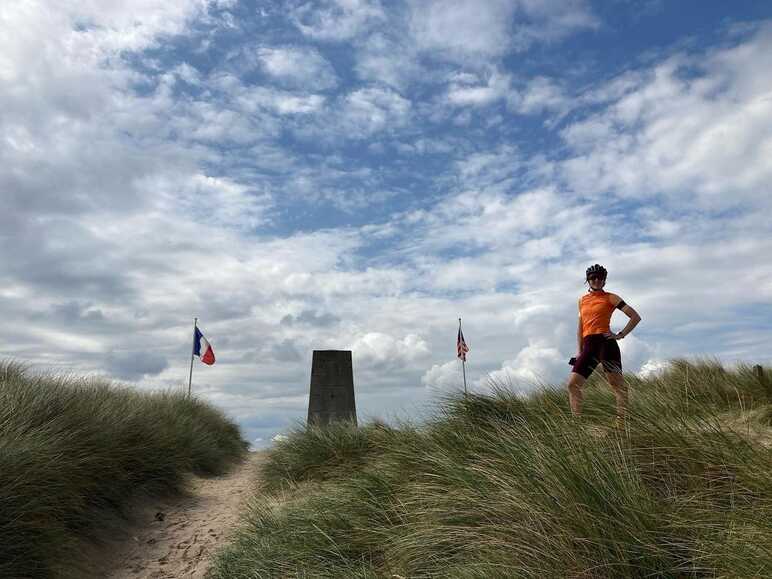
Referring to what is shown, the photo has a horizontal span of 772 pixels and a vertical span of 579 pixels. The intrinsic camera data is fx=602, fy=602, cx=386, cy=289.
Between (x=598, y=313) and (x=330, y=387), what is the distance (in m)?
10.0

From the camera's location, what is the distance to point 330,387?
16125 millimetres

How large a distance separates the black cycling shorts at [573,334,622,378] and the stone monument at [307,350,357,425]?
31.5 feet

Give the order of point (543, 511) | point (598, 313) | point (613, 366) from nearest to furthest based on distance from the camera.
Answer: point (543, 511) < point (613, 366) < point (598, 313)

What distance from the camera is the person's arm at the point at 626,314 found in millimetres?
7195

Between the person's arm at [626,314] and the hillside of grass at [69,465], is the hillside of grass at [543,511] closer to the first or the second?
the person's arm at [626,314]

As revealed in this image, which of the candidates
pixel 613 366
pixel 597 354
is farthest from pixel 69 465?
pixel 613 366

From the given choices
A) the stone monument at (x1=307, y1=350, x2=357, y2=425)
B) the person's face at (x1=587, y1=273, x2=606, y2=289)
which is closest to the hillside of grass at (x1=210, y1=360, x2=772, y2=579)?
the person's face at (x1=587, y1=273, x2=606, y2=289)

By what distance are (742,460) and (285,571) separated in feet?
11.0

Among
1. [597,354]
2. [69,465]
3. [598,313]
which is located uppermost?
[598,313]

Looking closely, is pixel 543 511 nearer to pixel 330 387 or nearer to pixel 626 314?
pixel 626 314

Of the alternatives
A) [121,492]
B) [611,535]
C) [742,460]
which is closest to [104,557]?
[121,492]

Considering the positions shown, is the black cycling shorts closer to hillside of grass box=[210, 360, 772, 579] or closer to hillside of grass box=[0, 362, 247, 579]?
hillside of grass box=[210, 360, 772, 579]

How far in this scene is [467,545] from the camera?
12.2ft

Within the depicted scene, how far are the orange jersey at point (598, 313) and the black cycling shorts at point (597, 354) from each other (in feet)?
0.32
